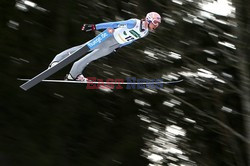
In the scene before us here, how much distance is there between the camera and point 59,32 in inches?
422

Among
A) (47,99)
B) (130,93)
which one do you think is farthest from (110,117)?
(47,99)

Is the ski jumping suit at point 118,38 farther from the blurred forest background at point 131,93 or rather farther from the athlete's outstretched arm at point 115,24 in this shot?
the blurred forest background at point 131,93

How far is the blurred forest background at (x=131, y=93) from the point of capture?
10125 mm

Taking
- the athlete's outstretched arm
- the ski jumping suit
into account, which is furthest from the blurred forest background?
the athlete's outstretched arm

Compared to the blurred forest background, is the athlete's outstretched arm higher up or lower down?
higher up

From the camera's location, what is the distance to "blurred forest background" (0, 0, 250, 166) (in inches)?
399

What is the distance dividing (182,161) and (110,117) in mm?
2176

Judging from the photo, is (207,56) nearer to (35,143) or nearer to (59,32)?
(59,32)

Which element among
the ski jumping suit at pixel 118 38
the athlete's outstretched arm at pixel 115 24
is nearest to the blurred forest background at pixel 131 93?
the ski jumping suit at pixel 118 38

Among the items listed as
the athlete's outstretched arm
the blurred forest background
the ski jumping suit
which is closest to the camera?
the athlete's outstretched arm

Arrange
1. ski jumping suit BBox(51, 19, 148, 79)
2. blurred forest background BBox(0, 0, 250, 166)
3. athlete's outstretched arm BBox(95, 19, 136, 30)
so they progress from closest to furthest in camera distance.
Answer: athlete's outstretched arm BBox(95, 19, 136, 30)
ski jumping suit BBox(51, 19, 148, 79)
blurred forest background BBox(0, 0, 250, 166)

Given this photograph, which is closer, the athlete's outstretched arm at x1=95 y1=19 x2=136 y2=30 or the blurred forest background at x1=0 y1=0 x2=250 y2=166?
the athlete's outstretched arm at x1=95 y1=19 x2=136 y2=30

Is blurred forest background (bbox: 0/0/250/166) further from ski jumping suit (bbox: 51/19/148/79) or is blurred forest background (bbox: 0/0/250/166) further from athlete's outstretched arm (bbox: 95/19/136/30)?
athlete's outstretched arm (bbox: 95/19/136/30)

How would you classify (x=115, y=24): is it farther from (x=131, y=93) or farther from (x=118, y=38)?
(x=131, y=93)
